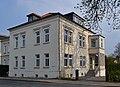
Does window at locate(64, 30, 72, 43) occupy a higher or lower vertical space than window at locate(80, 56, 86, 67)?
higher

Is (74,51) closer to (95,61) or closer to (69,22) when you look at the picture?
(69,22)

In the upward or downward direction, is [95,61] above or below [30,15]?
below

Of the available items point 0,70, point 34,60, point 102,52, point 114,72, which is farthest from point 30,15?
point 114,72

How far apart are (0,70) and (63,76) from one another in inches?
580

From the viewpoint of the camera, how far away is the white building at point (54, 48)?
33688 mm

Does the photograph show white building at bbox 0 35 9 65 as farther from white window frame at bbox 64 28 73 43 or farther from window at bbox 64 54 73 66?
window at bbox 64 54 73 66

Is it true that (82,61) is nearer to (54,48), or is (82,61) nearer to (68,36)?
(68,36)

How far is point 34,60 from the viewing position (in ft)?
122

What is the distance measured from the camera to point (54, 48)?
33688 mm

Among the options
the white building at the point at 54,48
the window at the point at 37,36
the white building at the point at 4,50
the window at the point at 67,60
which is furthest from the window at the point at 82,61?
the white building at the point at 4,50

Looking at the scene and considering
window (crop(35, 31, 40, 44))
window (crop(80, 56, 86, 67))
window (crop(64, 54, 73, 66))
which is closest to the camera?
window (crop(64, 54, 73, 66))

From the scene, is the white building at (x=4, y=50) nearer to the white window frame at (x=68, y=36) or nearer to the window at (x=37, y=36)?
the window at (x=37, y=36)

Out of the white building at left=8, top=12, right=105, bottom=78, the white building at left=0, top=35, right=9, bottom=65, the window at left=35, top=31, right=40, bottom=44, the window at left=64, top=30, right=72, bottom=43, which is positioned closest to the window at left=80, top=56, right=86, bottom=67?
the white building at left=8, top=12, right=105, bottom=78

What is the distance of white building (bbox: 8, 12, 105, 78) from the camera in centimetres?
3369
